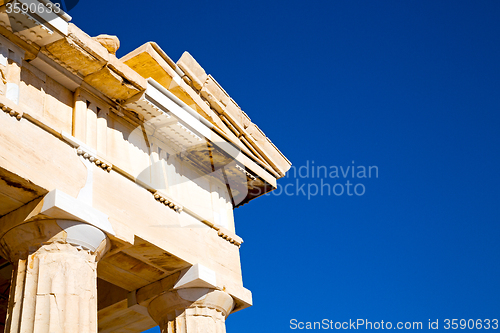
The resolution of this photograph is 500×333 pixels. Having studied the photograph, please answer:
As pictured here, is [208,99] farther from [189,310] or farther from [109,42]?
[189,310]

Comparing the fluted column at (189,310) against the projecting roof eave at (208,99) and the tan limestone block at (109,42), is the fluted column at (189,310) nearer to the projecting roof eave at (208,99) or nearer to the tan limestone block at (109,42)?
the projecting roof eave at (208,99)

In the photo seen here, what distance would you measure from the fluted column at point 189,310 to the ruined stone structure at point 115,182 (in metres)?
0.02

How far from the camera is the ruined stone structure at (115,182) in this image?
8805 millimetres

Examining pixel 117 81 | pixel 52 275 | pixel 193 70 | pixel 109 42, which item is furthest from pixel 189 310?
pixel 109 42

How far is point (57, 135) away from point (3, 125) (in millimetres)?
1003

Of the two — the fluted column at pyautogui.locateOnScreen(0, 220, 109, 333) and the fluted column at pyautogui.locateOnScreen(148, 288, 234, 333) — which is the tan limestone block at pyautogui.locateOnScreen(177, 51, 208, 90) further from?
the fluted column at pyautogui.locateOnScreen(0, 220, 109, 333)

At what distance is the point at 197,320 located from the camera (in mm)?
11242

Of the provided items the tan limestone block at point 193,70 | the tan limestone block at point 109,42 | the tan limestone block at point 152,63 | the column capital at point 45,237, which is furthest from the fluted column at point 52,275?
the tan limestone block at point 193,70

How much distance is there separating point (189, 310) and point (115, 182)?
2805mm

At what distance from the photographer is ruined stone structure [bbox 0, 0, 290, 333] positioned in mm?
8805

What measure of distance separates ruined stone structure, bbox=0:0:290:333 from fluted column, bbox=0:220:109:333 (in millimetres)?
16

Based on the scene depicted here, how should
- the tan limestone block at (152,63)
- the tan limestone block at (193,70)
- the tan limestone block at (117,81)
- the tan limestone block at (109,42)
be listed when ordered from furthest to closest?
Answer: the tan limestone block at (193,70) < the tan limestone block at (152,63) < the tan limestone block at (109,42) < the tan limestone block at (117,81)

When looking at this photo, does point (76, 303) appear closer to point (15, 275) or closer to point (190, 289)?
point (15, 275)

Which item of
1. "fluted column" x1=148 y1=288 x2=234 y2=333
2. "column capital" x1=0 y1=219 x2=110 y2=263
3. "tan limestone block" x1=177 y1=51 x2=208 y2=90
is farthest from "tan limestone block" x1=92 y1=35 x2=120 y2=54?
"fluted column" x1=148 y1=288 x2=234 y2=333
